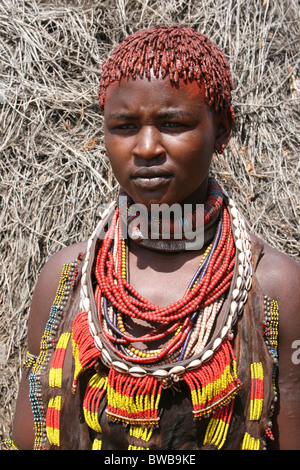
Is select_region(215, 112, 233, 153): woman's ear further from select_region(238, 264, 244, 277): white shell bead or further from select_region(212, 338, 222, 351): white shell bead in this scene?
select_region(212, 338, 222, 351): white shell bead

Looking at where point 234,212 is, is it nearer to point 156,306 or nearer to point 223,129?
point 223,129

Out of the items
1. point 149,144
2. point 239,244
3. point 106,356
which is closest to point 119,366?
point 106,356

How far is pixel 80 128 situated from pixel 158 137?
135 centimetres

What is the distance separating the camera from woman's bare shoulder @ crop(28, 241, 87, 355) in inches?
73.3

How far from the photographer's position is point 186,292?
1.62m

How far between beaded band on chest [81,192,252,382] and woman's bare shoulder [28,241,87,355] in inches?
5.9

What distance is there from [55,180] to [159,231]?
1211 mm

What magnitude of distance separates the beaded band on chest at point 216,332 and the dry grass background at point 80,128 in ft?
3.24

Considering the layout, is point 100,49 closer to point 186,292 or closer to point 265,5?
point 265,5

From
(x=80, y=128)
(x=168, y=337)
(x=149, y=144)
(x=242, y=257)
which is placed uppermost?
(x=80, y=128)

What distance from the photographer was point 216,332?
156 cm

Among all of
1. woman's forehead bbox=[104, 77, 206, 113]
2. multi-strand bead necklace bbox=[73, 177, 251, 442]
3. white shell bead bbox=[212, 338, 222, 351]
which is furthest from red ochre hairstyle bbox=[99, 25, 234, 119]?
white shell bead bbox=[212, 338, 222, 351]

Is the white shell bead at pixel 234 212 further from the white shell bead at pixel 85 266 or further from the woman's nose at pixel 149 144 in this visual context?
the white shell bead at pixel 85 266

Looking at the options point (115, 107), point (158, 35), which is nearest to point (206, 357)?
point (115, 107)
